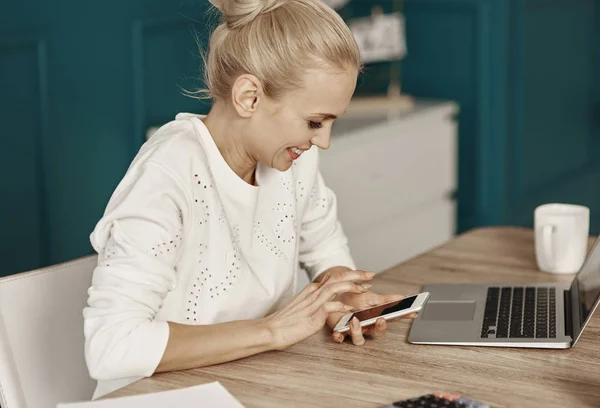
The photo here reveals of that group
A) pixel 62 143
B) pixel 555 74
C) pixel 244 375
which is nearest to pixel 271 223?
pixel 244 375

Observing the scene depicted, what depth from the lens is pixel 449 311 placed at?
166 centimetres

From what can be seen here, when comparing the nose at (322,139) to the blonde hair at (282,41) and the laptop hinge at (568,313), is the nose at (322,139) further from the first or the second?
the laptop hinge at (568,313)

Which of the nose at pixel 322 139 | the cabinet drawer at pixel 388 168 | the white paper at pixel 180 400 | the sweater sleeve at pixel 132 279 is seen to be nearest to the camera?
the white paper at pixel 180 400

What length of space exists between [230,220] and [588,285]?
583 mm

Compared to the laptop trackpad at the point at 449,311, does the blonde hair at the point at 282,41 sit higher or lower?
higher

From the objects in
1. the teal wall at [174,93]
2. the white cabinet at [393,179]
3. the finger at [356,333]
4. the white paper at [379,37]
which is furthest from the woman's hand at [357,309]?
the white paper at [379,37]

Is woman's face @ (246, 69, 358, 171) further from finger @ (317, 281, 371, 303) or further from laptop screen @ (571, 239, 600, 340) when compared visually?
laptop screen @ (571, 239, 600, 340)

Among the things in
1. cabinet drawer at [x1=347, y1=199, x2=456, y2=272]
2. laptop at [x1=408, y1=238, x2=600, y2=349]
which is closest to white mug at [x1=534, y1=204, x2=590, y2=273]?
laptop at [x1=408, y1=238, x2=600, y2=349]

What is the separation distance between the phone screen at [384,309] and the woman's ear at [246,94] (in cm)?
36

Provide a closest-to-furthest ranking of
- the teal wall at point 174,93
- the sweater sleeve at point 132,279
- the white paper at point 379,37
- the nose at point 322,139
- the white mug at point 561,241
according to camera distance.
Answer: the sweater sleeve at point 132,279
the nose at point 322,139
the white mug at point 561,241
the teal wall at point 174,93
the white paper at point 379,37

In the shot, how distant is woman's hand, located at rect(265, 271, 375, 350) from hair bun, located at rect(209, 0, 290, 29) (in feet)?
1.39

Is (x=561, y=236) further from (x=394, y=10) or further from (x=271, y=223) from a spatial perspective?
(x=394, y=10)

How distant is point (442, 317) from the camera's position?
5.34 ft

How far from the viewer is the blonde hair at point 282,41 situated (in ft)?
5.04
